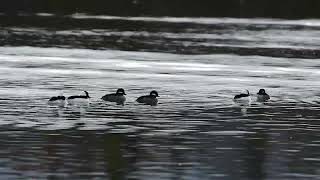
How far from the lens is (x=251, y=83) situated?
5784 centimetres

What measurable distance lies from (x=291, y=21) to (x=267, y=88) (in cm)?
9448

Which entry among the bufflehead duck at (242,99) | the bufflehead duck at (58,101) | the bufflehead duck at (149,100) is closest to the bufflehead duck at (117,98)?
the bufflehead duck at (149,100)

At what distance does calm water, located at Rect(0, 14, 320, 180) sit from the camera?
28359 millimetres

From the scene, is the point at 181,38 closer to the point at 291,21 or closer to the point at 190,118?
the point at 291,21

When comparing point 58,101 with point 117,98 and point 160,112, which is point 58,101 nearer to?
point 117,98

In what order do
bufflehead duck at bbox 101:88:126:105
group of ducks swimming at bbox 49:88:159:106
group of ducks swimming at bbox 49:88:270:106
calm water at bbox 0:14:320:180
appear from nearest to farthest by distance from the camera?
calm water at bbox 0:14:320:180
group of ducks swimming at bbox 49:88:270:106
group of ducks swimming at bbox 49:88:159:106
bufflehead duck at bbox 101:88:126:105

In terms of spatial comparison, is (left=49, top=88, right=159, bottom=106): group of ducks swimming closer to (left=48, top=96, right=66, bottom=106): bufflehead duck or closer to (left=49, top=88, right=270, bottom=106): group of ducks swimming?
(left=49, top=88, right=270, bottom=106): group of ducks swimming

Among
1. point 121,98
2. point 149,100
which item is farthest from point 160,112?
point 121,98

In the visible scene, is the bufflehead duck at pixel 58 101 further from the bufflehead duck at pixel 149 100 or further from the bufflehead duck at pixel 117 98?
the bufflehead duck at pixel 149 100

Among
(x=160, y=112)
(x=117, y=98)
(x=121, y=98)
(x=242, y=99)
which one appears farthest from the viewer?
(x=242, y=99)

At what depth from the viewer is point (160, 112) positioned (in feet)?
138

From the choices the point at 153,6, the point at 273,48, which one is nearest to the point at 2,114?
the point at 273,48

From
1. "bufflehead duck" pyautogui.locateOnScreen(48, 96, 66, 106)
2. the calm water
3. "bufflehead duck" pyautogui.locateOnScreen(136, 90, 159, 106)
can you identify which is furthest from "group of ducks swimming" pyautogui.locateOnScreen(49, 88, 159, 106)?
the calm water

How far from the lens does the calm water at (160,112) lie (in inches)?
1117
